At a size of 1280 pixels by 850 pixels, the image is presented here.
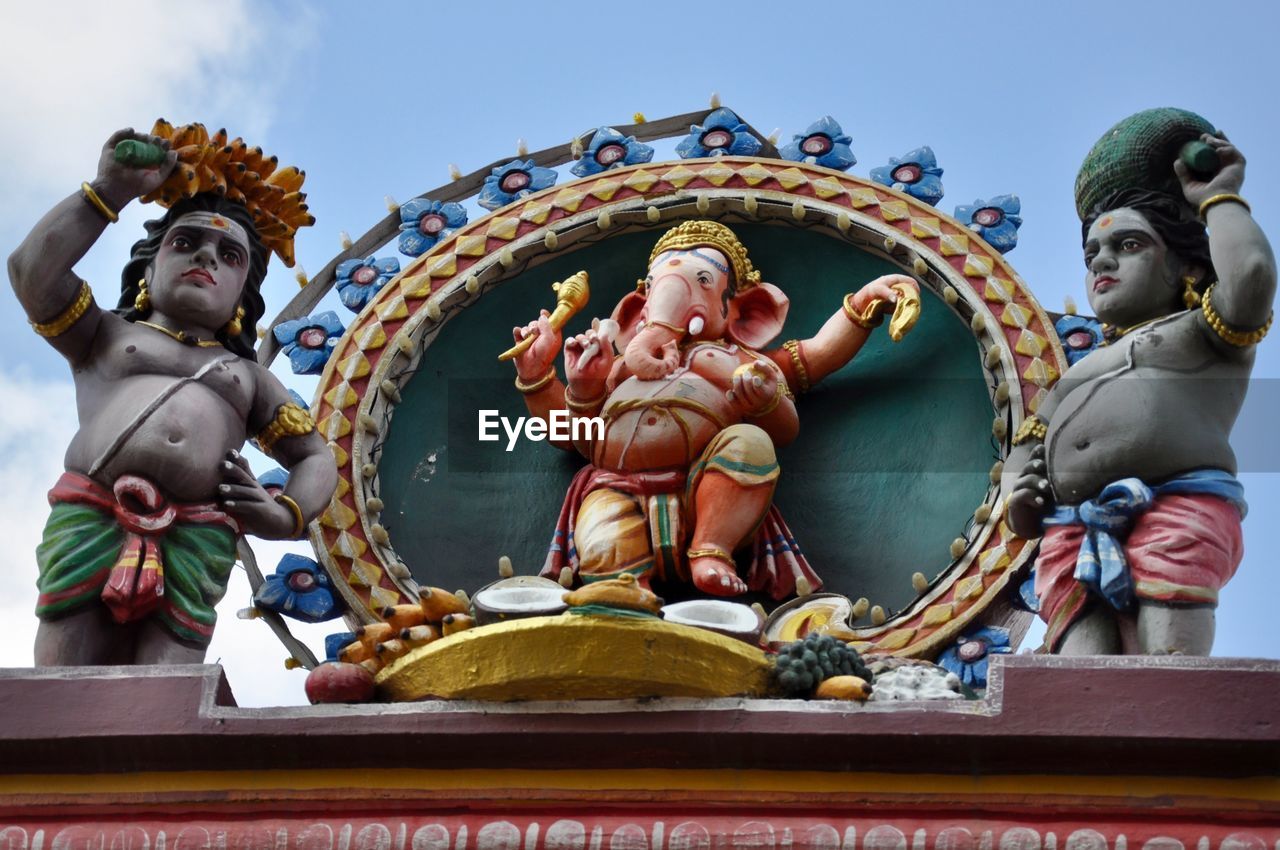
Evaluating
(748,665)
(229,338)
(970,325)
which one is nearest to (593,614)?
(748,665)

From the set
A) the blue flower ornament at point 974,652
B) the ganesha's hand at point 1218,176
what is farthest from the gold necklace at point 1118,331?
the blue flower ornament at point 974,652

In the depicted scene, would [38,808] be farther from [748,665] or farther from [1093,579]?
[1093,579]

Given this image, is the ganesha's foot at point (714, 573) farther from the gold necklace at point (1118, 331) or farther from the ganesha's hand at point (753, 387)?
the gold necklace at point (1118, 331)

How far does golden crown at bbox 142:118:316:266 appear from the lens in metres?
9.08

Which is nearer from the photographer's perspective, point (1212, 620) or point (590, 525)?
point (1212, 620)

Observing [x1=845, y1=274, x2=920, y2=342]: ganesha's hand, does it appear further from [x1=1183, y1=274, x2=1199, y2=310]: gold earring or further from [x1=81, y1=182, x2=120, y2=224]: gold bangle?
[x1=81, y1=182, x2=120, y2=224]: gold bangle

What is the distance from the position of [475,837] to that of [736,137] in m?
4.54

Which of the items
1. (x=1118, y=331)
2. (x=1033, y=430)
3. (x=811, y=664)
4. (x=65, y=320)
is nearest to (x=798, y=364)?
(x=1033, y=430)

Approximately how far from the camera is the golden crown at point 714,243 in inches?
403

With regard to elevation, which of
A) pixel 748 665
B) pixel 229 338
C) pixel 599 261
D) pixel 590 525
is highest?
pixel 599 261

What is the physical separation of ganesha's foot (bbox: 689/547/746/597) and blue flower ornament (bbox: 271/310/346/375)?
2047 mm

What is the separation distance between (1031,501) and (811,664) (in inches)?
51.7

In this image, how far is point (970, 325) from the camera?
33.2 feet

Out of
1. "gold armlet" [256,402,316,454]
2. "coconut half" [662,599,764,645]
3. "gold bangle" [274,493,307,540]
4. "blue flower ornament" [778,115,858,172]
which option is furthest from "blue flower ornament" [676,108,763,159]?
"coconut half" [662,599,764,645]
